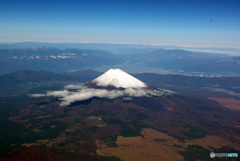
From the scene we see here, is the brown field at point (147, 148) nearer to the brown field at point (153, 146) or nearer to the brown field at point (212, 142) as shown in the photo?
the brown field at point (153, 146)

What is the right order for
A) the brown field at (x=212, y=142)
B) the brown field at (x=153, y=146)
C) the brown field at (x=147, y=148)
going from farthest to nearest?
the brown field at (x=212, y=142)
the brown field at (x=153, y=146)
the brown field at (x=147, y=148)

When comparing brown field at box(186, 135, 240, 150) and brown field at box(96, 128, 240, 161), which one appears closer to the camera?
brown field at box(96, 128, 240, 161)

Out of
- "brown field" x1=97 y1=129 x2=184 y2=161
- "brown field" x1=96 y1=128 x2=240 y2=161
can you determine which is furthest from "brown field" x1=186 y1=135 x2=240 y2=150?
"brown field" x1=97 y1=129 x2=184 y2=161

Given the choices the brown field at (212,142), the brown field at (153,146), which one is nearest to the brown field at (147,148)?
the brown field at (153,146)

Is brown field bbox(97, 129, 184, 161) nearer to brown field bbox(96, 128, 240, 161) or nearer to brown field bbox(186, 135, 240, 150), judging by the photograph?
brown field bbox(96, 128, 240, 161)

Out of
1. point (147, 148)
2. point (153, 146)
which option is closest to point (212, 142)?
point (153, 146)

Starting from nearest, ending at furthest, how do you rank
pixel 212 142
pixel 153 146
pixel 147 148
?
pixel 147 148, pixel 153 146, pixel 212 142

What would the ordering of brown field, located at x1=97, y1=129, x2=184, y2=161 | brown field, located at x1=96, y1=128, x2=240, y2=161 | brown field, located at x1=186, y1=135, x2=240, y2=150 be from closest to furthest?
brown field, located at x1=97, y1=129, x2=184, y2=161 → brown field, located at x1=96, y1=128, x2=240, y2=161 → brown field, located at x1=186, y1=135, x2=240, y2=150

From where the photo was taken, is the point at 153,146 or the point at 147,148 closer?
the point at 147,148

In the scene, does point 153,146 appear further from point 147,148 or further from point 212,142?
point 212,142

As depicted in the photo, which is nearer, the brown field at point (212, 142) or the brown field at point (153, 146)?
the brown field at point (153, 146)
